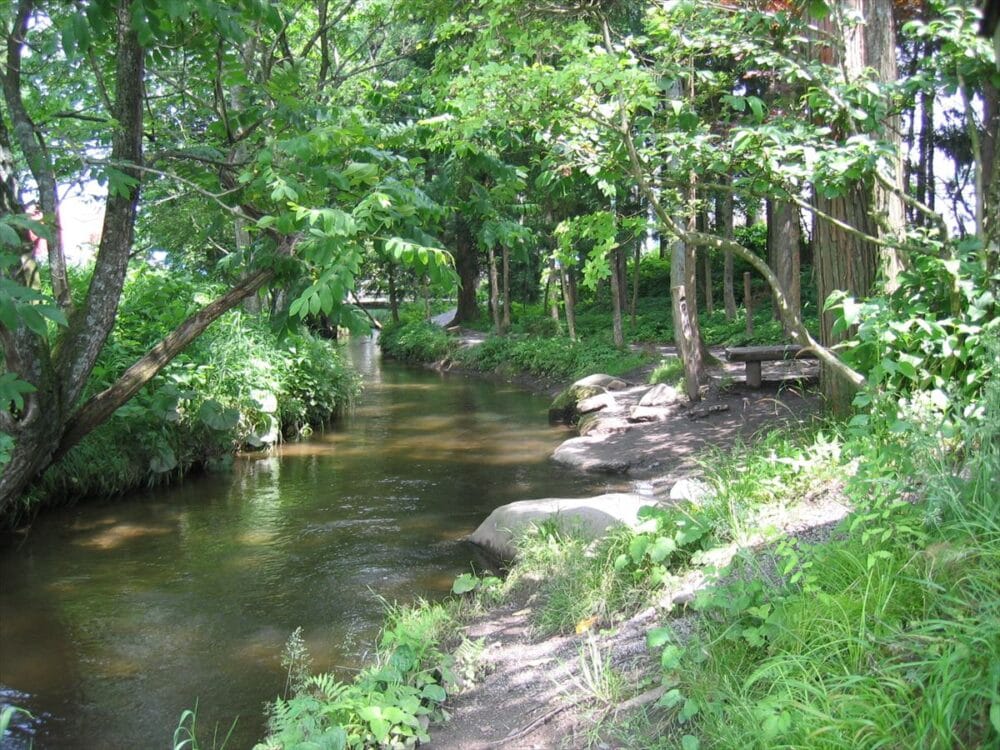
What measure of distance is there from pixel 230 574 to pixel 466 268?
22.7 meters

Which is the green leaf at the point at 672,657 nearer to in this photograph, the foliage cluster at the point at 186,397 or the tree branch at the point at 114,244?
the tree branch at the point at 114,244

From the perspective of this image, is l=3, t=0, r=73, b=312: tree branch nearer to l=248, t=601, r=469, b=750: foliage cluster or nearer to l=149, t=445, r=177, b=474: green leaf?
l=149, t=445, r=177, b=474: green leaf

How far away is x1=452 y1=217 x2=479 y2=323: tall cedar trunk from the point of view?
25.5m

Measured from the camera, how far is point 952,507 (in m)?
3.19

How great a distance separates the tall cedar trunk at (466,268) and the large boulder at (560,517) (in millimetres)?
16889

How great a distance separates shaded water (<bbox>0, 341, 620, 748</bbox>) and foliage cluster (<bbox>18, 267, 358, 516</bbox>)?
0.37 m

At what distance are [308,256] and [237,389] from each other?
715cm

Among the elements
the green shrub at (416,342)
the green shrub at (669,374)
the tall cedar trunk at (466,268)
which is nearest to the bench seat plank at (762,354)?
the green shrub at (669,374)

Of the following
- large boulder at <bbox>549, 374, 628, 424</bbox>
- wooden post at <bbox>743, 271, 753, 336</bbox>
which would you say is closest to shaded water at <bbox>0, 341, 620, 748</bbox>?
large boulder at <bbox>549, 374, 628, 424</bbox>

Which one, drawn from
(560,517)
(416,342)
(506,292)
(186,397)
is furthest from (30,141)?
(416,342)

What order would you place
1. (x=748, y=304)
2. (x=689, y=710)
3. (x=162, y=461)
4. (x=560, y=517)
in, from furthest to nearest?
1. (x=748, y=304)
2. (x=162, y=461)
3. (x=560, y=517)
4. (x=689, y=710)

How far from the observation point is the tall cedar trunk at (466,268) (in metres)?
25.5

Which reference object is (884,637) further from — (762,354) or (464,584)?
(762,354)

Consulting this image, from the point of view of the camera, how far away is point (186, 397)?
10.2 metres
